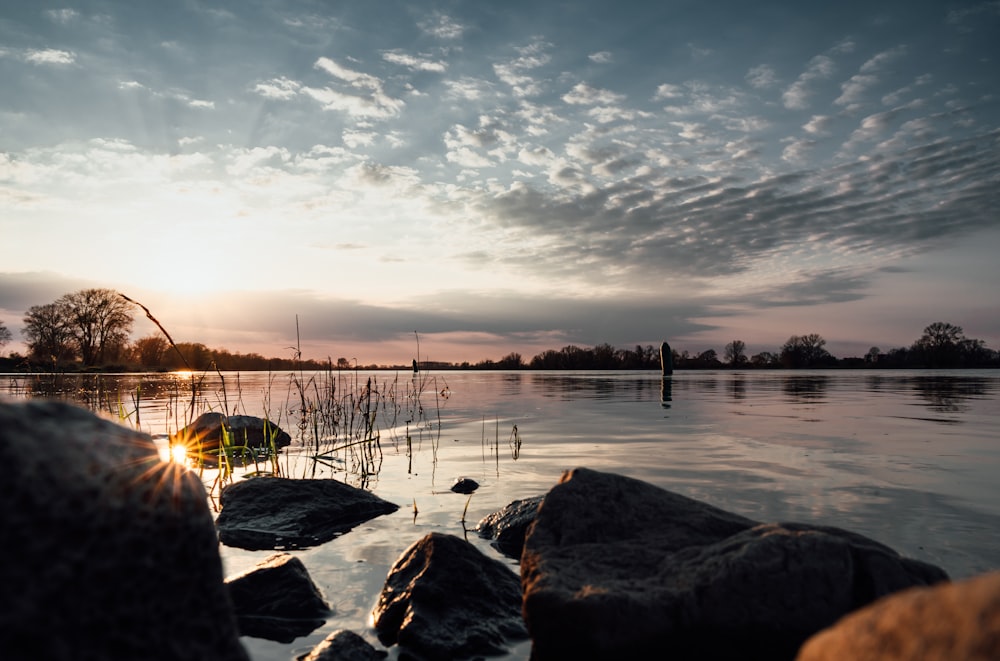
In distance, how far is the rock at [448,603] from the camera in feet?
11.5

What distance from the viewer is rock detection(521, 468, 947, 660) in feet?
9.03

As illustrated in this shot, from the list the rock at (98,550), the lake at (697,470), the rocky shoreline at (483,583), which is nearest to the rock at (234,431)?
the lake at (697,470)

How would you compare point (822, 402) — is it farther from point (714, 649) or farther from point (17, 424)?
point (17, 424)

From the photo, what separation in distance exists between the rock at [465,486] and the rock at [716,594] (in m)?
4.13

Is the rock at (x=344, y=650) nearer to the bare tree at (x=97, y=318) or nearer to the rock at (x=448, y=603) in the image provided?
the rock at (x=448, y=603)

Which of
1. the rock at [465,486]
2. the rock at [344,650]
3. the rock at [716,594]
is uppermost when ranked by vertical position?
the rock at [716,594]

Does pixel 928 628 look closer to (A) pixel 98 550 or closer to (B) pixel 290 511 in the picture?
(A) pixel 98 550

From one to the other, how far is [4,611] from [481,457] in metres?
8.37

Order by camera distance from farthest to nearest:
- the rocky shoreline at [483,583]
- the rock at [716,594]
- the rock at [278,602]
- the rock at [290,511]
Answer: the rock at [290,511] → the rock at [278,602] → the rock at [716,594] → the rocky shoreline at [483,583]

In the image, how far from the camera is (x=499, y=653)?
11.3ft

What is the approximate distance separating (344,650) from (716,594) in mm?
2038

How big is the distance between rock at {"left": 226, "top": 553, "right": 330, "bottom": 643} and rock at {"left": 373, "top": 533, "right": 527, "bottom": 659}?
0.46 metres

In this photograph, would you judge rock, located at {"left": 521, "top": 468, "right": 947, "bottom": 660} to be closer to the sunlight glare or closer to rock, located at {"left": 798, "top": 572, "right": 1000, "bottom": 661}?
rock, located at {"left": 798, "top": 572, "right": 1000, "bottom": 661}

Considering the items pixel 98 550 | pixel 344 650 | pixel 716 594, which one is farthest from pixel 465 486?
pixel 98 550
